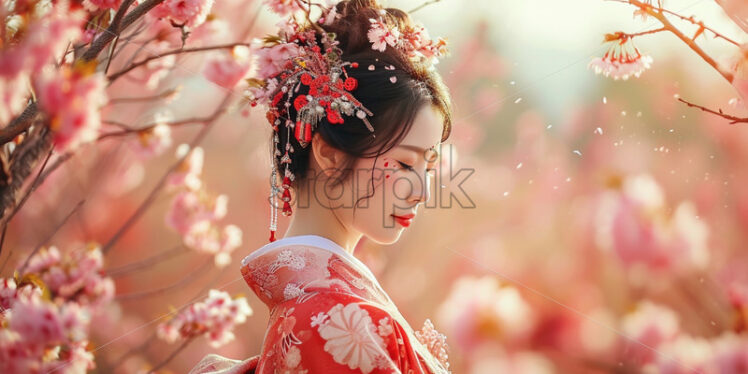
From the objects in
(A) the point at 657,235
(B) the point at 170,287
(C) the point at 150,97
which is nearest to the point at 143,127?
(C) the point at 150,97

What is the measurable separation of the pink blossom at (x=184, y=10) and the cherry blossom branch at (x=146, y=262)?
72 centimetres

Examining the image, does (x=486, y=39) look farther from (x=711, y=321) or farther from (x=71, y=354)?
(x=71, y=354)

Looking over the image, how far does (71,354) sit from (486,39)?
179cm

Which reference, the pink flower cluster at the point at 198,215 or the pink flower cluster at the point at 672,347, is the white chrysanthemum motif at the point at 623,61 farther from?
the pink flower cluster at the point at 198,215

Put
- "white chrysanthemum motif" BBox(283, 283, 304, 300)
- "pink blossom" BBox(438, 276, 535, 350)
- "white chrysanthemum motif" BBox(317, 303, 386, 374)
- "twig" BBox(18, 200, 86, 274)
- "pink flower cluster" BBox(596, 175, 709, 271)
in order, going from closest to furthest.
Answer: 1. "white chrysanthemum motif" BBox(317, 303, 386, 374)
2. "white chrysanthemum motif" BBox(283, 283, 304, 300)
3. "twig" BBox(18, 200, 86, 274)
4. "pink flower cluster" BBox(596, 175, 709, 271)
5. "pink blossom" BBox(438, 276, 535, 350)

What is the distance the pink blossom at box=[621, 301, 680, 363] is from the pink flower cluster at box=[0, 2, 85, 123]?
1669mm

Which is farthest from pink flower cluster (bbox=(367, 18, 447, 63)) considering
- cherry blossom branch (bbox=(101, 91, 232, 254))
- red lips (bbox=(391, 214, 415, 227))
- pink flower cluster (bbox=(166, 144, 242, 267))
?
pink flower cluster (bbox=(166, 144, 242, 267))

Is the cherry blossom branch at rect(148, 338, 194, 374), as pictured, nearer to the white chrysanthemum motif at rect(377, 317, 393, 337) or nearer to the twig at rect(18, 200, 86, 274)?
the twig at rect(18, 200, 86, 274)

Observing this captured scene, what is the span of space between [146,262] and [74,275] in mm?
266

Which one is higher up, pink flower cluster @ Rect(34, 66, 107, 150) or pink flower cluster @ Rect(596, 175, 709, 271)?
pink flower cluster @ Rect(34, 66, 107, 150)

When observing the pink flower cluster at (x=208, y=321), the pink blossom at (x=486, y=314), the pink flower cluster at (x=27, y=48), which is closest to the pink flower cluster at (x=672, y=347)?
the pink blossom at (x=486, y=314)

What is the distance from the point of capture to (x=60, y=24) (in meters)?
1.36

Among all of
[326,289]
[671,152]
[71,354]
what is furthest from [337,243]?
[671,152]

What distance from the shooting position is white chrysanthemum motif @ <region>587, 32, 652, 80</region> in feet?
4.78
